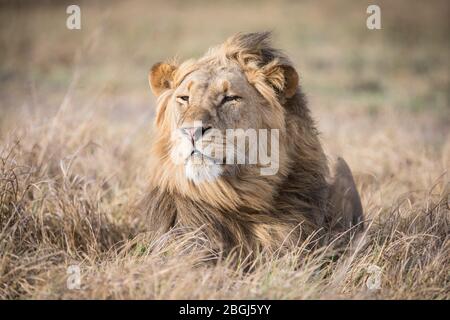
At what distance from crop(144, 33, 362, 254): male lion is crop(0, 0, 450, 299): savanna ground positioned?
0.20m

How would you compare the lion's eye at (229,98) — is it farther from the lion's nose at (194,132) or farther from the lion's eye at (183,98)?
the lion's nose at (194,132)

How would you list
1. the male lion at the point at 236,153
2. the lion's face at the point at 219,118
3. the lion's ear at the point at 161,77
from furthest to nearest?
1. the lion's ear at the point at 161,77
2. the male lion at the point at 236,153
3. the lion's face at the point at 219,118

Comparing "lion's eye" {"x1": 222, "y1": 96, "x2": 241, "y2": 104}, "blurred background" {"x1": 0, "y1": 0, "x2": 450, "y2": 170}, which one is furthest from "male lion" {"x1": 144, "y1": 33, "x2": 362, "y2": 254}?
"blurred background" {"x1": 0, "y1": 0, "x2": 450, "y2": 170}

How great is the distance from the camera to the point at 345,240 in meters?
4.88

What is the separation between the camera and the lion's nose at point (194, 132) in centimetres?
397

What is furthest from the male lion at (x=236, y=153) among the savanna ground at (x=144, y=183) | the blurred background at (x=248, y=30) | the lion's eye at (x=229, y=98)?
the blurred background at (x=248, y=30)

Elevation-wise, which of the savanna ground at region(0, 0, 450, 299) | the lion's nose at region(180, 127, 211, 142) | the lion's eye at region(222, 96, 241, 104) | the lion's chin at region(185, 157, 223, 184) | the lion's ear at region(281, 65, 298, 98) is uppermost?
the lion's ear at region(281, 65, 298, 98)

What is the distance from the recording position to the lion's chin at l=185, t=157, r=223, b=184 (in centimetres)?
409

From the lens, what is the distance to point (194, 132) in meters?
3.97

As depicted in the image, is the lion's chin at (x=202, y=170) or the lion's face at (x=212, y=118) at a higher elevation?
the lion's face at (x=212, y=118)

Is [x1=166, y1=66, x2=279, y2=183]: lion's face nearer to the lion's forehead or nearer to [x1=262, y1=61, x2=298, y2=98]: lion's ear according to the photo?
the lion's forehead
